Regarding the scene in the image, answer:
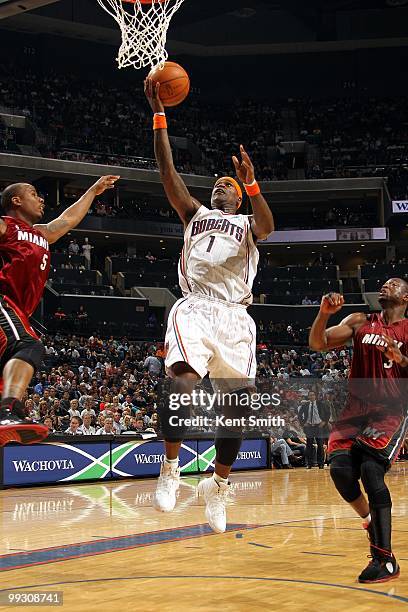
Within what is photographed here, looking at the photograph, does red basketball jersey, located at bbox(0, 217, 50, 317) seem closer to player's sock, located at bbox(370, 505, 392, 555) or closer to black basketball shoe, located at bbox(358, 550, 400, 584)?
player's sock, located at bbox(370, 505, 392, 555)

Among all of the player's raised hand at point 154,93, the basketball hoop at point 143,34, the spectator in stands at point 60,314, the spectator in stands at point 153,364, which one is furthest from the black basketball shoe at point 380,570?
the spectator in stands at point 60,314

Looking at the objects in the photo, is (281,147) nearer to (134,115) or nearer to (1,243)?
(134,115)

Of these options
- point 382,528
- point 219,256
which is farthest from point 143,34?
point 382,528

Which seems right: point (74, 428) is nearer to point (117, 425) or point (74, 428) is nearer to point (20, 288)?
point (117, 425)

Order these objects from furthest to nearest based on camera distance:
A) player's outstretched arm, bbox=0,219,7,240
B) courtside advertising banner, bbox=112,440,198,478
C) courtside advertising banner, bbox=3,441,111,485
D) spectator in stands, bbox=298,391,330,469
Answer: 1. spectator in stands, bbox=298,391,330,469
2. courtside advertising banner, bbox=112,440,198,478
3. courtside advertising banner, bbox=3,441,111,485
4. player's outstretched arm, bbox=0,219,7,240

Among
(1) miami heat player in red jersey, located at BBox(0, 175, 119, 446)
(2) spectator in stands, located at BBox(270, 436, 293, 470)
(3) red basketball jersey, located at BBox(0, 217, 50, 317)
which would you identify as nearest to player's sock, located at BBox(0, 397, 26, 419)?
(1) miami heat player in red jersey, located at BBox(0, 175, 119, 446)

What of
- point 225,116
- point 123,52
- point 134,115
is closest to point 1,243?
point 123,52

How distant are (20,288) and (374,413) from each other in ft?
10.3

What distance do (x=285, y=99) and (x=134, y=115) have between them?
10145 mm

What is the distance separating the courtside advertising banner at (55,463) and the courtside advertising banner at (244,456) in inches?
94.4

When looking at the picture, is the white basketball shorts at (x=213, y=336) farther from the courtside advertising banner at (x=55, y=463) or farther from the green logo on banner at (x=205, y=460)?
the green logo on banner at (x=205, y=460)

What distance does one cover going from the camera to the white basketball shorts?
6.36 meters

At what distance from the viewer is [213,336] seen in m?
6.50

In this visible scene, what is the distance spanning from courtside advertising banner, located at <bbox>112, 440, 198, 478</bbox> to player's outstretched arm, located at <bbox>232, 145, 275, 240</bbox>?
11257 millimetres
